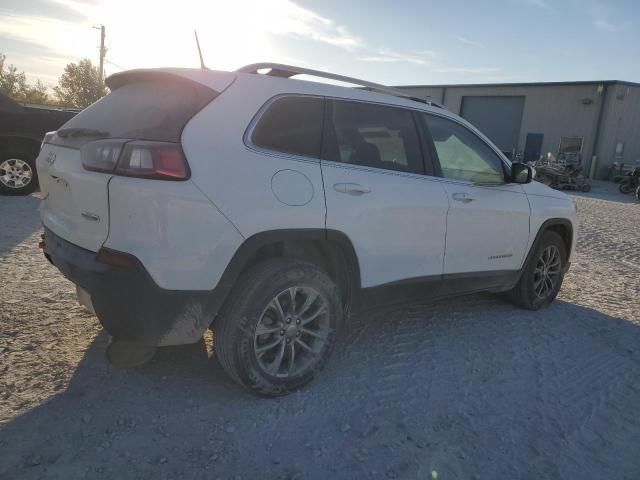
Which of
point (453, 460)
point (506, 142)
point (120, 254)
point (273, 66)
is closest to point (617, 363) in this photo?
point (453, 460)

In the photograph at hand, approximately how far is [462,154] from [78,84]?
55.3 meters

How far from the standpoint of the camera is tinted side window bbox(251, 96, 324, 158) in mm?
2823

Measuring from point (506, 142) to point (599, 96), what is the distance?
233 inches

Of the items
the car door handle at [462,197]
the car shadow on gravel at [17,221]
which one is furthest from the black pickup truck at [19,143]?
the car door handle at [462,197]

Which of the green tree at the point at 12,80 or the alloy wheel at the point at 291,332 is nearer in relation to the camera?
the alloy wheel at the point at 291,332

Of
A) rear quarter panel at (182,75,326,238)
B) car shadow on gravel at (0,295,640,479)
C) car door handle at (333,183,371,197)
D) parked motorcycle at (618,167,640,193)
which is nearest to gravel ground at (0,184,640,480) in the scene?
car shadow on gravel at (0,295,640,479)

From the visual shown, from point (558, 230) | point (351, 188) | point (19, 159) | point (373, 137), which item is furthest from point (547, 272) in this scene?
point (19, 159)

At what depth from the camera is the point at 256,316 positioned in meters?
2.79

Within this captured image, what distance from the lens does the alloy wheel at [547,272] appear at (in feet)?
15.8

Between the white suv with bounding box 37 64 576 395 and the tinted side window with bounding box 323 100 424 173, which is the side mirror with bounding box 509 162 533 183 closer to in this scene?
the white suv with bounding box 37 64 576 395

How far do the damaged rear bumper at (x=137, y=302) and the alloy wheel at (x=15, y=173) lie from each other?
706 cm

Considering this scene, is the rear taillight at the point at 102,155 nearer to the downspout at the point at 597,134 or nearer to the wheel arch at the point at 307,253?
the wheel arch at the point at 307,253

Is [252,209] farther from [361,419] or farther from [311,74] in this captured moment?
[361,419]

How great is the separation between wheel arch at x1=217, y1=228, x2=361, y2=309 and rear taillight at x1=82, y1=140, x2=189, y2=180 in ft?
1.71
